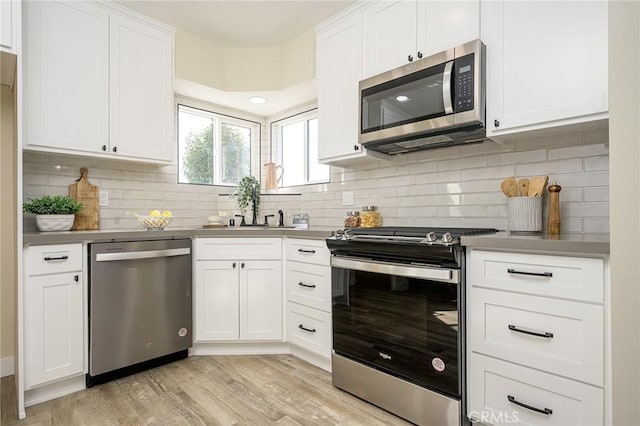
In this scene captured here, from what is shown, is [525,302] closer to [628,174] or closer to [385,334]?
[385,334]

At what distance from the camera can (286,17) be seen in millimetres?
2674

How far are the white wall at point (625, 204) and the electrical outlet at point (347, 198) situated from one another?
85.6 inches

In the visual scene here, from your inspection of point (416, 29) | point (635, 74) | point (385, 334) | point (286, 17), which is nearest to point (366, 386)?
point (385, 334)

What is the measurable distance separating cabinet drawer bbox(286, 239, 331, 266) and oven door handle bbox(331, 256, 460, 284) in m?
0.16

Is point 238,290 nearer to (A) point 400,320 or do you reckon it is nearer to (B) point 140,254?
(B) point 140,254

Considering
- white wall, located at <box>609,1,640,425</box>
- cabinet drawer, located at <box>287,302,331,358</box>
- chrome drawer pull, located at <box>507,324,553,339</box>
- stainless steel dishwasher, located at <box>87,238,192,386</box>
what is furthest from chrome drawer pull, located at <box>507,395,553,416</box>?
stainless steel dishwasher, located at <box>87,238,192,386</box>

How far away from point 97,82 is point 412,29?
2.13 m

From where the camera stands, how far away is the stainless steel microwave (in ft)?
5.95

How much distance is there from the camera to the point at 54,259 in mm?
1970

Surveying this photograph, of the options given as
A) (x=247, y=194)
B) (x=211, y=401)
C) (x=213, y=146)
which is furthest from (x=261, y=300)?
(x=213, y=146)

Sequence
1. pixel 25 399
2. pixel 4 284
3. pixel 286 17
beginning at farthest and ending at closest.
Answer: pixel 286 17, pixel 4 284, pixel 25 399

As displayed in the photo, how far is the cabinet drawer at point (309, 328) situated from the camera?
229 cm

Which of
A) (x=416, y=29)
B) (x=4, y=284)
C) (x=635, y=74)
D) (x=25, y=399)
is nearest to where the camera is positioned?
(x=635, y=74)

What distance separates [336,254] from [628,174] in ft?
5.17
